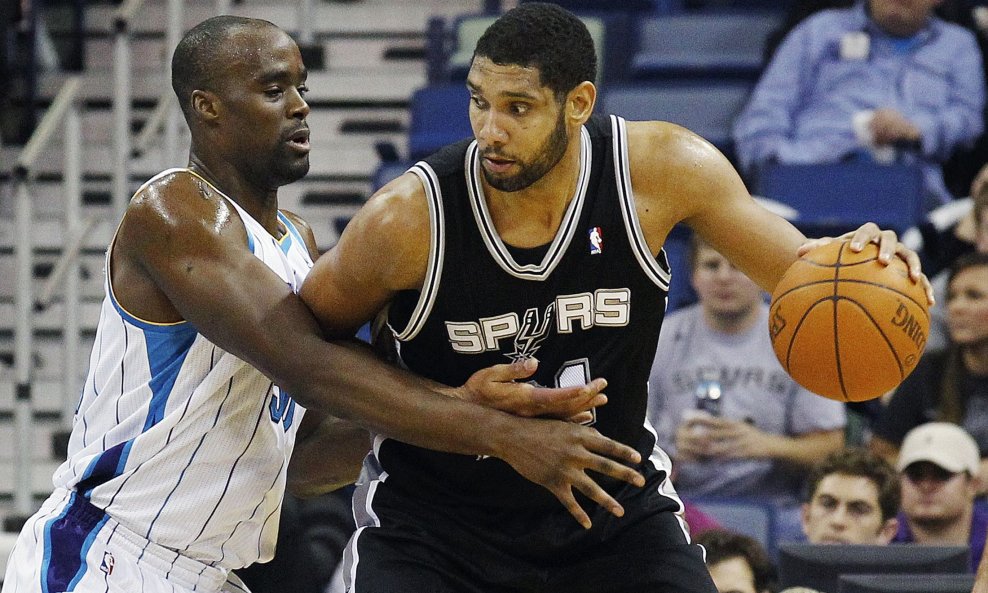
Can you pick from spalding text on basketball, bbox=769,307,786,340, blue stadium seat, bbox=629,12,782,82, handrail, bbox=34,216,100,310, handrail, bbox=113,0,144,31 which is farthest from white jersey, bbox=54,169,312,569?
blue stadium seat, bbox=629,12,782,82

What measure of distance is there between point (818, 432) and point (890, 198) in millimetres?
1415

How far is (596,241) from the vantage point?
3260 millimetres

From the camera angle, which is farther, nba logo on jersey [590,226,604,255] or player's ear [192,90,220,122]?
player's ear [192,90,220,122]

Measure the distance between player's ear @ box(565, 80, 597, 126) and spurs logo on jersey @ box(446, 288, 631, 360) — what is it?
39cm

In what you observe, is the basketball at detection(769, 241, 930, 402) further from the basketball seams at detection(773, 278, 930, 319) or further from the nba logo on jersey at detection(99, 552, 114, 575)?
the nba logo on jersey at detection(99, 552, 114, 575)

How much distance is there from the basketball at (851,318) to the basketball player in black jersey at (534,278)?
6 centimetres

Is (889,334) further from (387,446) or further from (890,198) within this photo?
(890,198)

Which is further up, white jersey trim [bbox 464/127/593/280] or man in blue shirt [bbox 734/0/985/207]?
white jersey trim [bbox 464/127/593/280]

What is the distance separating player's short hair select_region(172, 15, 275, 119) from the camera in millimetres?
3516

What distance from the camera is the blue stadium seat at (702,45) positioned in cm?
806

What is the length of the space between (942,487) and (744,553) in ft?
3.91

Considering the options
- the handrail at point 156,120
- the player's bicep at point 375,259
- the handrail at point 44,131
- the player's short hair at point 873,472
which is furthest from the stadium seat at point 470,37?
the player's bicep at point 375,259

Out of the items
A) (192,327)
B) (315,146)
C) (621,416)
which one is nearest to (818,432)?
(621,416)

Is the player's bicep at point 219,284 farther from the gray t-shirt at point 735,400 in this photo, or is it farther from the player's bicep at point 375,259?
the gray t-shirt at point 735,400
